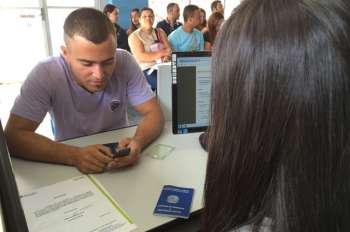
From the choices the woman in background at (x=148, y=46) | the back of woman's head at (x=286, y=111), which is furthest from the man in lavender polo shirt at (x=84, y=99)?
the woman in background at (x=148, y=46)

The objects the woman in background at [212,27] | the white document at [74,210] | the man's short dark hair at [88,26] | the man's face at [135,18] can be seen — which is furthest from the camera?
the man's face at [135,18]

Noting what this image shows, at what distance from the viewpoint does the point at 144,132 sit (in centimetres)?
129

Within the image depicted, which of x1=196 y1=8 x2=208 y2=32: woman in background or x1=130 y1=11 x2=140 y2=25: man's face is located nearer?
x1=196 y1=8 x2=208 y2=32: woman in background

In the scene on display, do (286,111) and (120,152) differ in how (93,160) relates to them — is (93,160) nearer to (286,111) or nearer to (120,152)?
(120,152)

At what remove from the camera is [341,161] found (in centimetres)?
49

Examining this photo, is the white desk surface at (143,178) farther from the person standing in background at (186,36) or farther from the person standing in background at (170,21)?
the person standing in background at (170,21)

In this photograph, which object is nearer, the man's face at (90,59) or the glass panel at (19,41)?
the man's face at (90,59)

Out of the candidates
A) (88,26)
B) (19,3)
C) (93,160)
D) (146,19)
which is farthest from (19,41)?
(93,160)

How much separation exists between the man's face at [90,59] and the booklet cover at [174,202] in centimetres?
56

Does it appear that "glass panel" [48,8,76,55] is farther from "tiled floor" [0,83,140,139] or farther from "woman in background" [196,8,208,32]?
"woman in background" [196,8,208,32]

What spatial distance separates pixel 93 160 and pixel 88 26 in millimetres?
518

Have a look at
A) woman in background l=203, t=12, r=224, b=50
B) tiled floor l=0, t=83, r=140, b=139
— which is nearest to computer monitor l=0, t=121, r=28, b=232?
tiled floor l=0, t=83, r=140, b=139

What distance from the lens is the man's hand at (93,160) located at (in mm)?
1058

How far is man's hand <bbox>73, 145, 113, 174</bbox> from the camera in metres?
1.06
